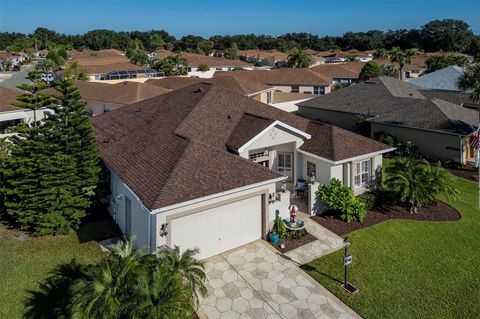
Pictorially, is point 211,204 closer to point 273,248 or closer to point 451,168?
point 273,248

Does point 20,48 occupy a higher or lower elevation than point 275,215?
higher

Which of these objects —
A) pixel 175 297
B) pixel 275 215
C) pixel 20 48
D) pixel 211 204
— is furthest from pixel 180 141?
pixel 20 48

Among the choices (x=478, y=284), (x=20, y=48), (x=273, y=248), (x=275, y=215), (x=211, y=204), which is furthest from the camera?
(x=20, y=48)

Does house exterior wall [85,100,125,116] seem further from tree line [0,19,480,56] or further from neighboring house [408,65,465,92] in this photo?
tree line [0,19,480,56]

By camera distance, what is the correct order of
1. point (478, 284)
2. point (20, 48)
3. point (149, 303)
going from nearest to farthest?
point (149, 303), point (478, 284), point (20, 48)

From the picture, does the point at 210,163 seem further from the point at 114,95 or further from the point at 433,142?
the point at 114,95

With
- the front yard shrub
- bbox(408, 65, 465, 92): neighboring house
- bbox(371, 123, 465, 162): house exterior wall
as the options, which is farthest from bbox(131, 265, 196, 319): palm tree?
bbox(408, 65, 465, 92): neighboring house
